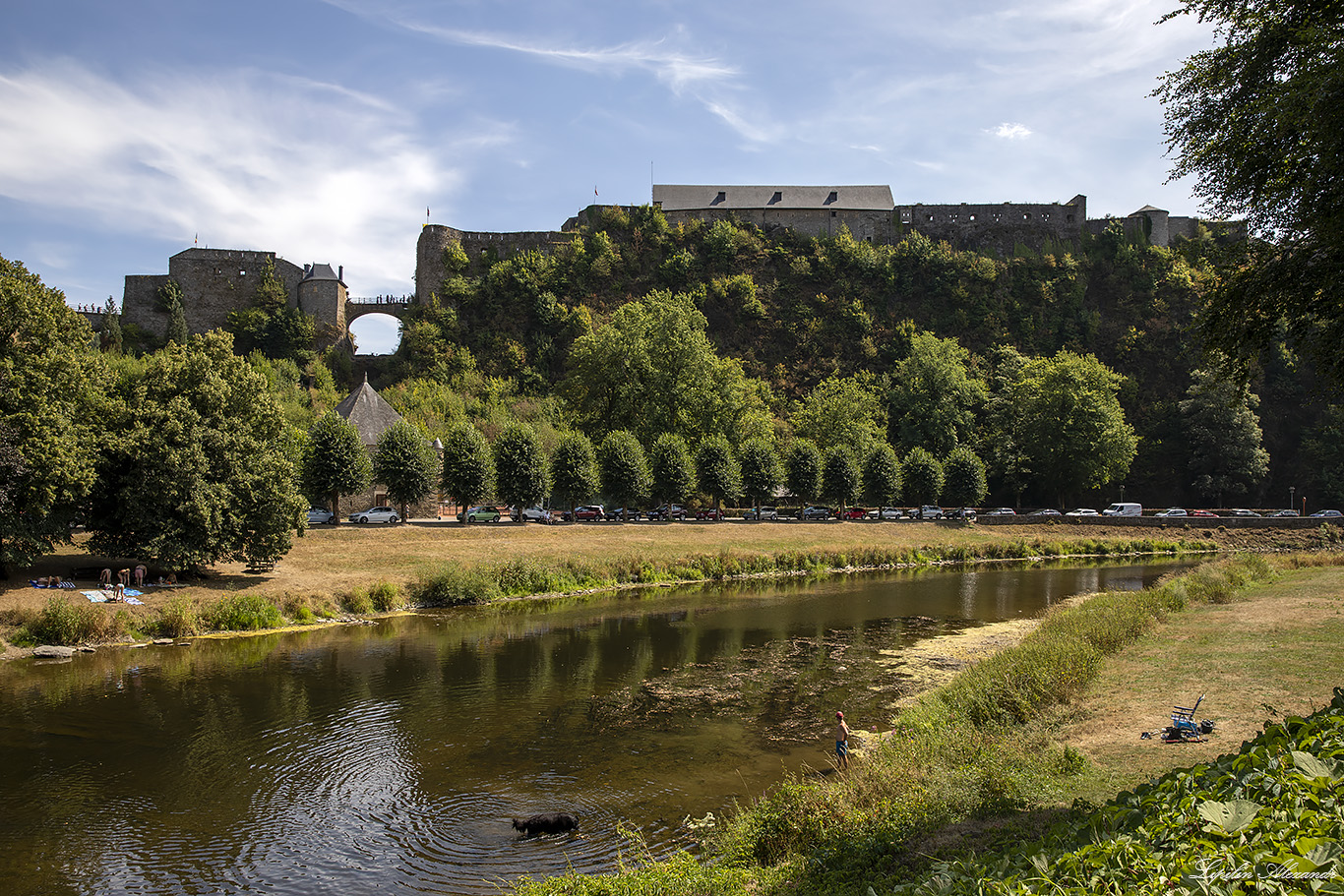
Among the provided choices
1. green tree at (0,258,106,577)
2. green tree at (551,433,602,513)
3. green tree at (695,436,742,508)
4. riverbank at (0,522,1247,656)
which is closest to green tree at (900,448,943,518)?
riverbank at (0,522,1247,656)

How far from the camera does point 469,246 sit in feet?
267

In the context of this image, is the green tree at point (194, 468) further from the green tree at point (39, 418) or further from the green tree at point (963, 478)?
the green tree at point (963, 478)

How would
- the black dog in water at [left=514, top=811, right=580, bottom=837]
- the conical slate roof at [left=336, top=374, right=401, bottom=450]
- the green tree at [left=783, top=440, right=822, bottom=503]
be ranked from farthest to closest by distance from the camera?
the green tree at [left=783, top=440, right=822, bottom=503] → the conical slate roof at [left=336, top=374, right=401, bottom=450] → the black dog in water at [left=514, top=811, right=580, bottom=837]

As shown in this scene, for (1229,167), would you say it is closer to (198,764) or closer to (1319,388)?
(1319,388)

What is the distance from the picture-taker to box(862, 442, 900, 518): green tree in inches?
2360

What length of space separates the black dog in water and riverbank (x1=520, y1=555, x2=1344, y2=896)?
2159 millimetres

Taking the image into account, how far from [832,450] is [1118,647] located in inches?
1657

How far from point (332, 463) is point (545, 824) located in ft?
110

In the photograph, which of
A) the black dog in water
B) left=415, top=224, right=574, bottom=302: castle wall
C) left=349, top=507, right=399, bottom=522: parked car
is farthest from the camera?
left=415, top=224, right=574, bottom=302: castle wall

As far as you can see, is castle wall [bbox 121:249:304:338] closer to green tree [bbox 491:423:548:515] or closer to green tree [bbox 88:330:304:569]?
green tree [bbox 491:423:548:515]

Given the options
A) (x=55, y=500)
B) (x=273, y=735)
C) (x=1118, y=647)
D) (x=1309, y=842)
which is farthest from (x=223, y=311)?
(x=1309, y=842)

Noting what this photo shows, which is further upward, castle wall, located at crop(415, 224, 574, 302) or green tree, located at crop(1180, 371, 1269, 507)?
castle wall, located at crop(415, 224, 574, 302)

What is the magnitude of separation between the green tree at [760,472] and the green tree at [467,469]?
62.8 ft

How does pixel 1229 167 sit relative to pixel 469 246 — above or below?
below
